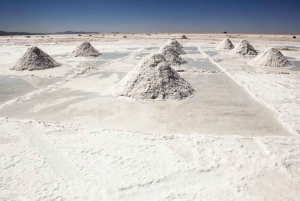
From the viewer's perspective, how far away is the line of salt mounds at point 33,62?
32.6ft

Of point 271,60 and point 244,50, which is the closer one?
point 271,60

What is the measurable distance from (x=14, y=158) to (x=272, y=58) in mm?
11849

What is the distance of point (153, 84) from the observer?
609 cm

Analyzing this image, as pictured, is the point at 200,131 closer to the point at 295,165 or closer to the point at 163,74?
the point at 295,165

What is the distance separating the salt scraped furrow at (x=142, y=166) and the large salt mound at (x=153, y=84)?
6.91 ft

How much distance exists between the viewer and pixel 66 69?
10.3 meters

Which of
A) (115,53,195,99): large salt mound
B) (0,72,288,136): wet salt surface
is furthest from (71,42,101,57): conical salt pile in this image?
(115,53,195,99): large salt mound

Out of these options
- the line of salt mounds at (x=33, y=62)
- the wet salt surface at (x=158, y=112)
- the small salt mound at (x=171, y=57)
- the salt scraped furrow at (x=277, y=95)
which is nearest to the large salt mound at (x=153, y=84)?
the wet salt surface at (x=158, y=112)

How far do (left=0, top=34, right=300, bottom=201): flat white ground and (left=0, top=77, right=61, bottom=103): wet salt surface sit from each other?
4.8 inches

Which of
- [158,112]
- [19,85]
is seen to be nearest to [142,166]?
[158,112]

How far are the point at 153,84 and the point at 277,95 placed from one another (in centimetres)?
337

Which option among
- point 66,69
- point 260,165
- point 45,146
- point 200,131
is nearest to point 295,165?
point 260,165

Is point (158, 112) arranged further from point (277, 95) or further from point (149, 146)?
point (277, 95)

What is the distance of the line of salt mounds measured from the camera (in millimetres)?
9926
